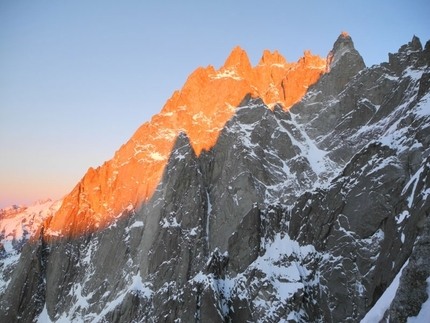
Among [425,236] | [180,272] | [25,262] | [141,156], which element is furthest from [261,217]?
[25,262]

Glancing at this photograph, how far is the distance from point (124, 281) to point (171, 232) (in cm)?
1800

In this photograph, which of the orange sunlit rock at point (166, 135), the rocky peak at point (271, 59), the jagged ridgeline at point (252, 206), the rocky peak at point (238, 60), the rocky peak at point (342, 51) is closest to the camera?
the jagged ridgeline at point (252, 206)

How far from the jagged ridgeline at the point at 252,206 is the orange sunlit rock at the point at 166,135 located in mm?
481

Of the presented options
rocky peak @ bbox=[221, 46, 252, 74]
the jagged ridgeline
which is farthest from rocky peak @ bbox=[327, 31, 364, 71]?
rocky peak @ bbox=[221, 46, 252, 74]

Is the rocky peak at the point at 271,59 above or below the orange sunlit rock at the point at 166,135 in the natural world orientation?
above

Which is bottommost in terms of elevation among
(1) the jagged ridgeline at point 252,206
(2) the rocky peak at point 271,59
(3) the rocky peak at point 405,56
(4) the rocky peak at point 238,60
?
(1) the jagged ridgeline at point 252,206

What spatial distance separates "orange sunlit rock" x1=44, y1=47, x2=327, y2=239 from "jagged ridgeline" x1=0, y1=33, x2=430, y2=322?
1.58 ft

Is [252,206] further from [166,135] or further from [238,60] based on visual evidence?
[238,60]

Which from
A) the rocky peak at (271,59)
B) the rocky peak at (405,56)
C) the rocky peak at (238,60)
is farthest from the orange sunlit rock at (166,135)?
the rocky peak at (405,56)

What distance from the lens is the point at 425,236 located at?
1917 centimetres

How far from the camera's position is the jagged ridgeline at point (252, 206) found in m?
65.2

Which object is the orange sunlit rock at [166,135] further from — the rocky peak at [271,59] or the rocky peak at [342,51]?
the rocky peak at [271,59]

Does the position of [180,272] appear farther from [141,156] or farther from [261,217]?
[141,156]

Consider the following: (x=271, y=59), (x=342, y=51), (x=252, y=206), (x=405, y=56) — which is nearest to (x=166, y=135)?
(x=252, y=206)
